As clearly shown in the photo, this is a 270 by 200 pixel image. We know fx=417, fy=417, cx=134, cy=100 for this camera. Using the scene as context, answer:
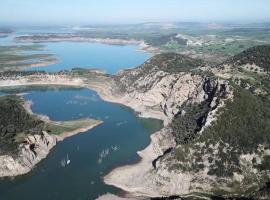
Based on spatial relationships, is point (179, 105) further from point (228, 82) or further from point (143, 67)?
point (143, 67)

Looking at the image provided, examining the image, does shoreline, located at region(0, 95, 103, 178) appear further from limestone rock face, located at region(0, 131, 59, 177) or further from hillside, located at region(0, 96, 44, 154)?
hillside, located at region(0, 96, 44, 154)

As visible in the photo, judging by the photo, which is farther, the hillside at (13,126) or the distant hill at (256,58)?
the distant hill at (256,58)

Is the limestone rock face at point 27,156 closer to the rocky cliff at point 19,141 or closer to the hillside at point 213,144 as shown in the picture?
the rocky cliff at point 19,141

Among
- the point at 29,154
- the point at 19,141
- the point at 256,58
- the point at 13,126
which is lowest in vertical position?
the point at 29,154

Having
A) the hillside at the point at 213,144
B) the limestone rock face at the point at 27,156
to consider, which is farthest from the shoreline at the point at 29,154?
the hillside at the point at 213,144

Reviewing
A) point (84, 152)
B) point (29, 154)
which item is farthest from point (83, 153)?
point (29, 154)

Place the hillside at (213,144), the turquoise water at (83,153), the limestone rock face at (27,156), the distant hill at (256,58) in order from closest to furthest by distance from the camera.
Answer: the hillside at (213,144)
the turquoise water at (83,153)
the limestone rock face at (27,156)
the distant hill at (256,58)

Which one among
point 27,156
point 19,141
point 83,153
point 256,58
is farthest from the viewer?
point 256,58

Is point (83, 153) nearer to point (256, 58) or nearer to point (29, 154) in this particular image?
point (29, 154)
